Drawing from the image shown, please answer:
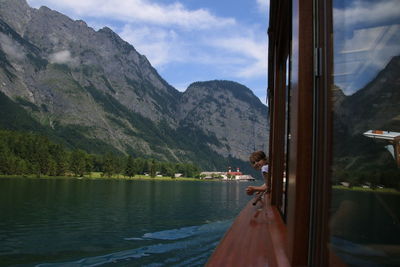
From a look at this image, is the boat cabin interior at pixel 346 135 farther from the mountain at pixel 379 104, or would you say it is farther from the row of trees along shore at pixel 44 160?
the row of trees along shore at pixel 44 160

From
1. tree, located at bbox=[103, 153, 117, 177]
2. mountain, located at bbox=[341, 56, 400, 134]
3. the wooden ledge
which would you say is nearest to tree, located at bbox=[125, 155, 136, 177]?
tree, located at bbox=[103, 153, 117, 177]

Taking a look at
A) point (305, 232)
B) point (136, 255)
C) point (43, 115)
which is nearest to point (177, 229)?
point (136, 255)

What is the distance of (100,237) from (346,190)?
12398 mm

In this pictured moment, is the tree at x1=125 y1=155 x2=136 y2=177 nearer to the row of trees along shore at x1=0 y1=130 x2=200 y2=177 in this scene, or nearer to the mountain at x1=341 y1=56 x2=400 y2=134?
the row of trees along shore at x1=0 y1=130 x2=200 y2=177

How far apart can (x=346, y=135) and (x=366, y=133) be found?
153 mm

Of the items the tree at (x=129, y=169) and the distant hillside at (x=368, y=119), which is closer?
the distant hillside at (x=368, y=119)

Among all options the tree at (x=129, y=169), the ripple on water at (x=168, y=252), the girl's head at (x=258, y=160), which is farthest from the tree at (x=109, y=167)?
the girl's head at (x=258, y=160)

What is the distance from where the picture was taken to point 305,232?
1.51 m

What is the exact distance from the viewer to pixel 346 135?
119 centimetres

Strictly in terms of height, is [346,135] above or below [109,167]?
above

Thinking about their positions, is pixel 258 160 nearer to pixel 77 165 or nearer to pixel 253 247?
pixel 253 247

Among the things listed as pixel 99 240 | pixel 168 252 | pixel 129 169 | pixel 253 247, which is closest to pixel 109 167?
pixel 129 169

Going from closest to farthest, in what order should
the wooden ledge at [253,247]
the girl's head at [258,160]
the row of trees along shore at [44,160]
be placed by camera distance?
1. the wooden ledge at [253,247]
2. the girl's head at [258,160]
3. the row of trees along shore at [44,160]

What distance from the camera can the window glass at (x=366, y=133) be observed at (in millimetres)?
879
